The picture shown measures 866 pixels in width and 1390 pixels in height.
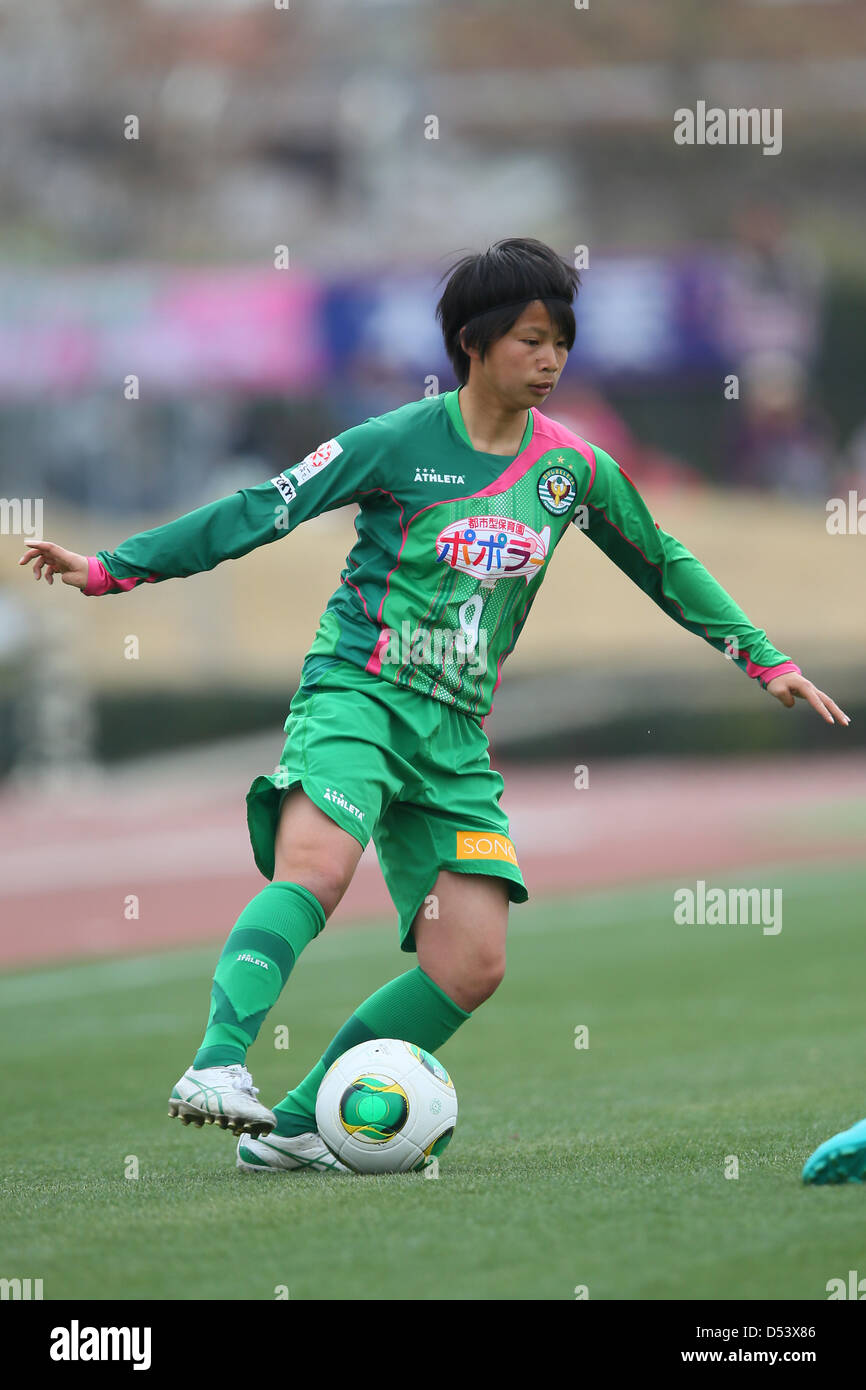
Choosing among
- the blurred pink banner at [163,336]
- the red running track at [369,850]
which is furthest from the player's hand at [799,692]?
the blurred pink banner at [163,336]

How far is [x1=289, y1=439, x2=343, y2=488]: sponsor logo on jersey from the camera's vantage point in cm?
420

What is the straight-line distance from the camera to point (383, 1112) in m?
4.12

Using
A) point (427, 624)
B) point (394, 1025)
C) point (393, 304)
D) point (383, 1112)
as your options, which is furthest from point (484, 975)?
point (393, 304)

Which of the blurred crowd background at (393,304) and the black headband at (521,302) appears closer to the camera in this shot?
the black headband at (521,302)

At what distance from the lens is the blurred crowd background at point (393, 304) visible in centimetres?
2261

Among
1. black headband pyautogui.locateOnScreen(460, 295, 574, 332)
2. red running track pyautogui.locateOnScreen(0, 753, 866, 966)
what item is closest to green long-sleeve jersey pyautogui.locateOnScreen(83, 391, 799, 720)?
black headband pyautogui.locateOnScreen(460, 295, 574, 332)

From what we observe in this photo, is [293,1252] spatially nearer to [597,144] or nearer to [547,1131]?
[547,1131]

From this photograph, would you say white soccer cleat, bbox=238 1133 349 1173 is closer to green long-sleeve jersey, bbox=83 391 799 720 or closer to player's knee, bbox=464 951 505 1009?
player's knee, bbox=464 951 505 1009

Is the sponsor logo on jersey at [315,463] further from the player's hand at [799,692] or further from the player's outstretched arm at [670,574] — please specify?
the player's hand at [799,692]

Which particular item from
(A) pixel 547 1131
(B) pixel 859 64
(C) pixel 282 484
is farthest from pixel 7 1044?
(B) pixel 859 64

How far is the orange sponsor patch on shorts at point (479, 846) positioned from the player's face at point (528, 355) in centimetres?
101

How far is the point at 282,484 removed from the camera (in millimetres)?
4199

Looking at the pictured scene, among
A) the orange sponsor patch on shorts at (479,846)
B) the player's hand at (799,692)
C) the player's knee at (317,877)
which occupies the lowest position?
the player's knee at (317,877)
